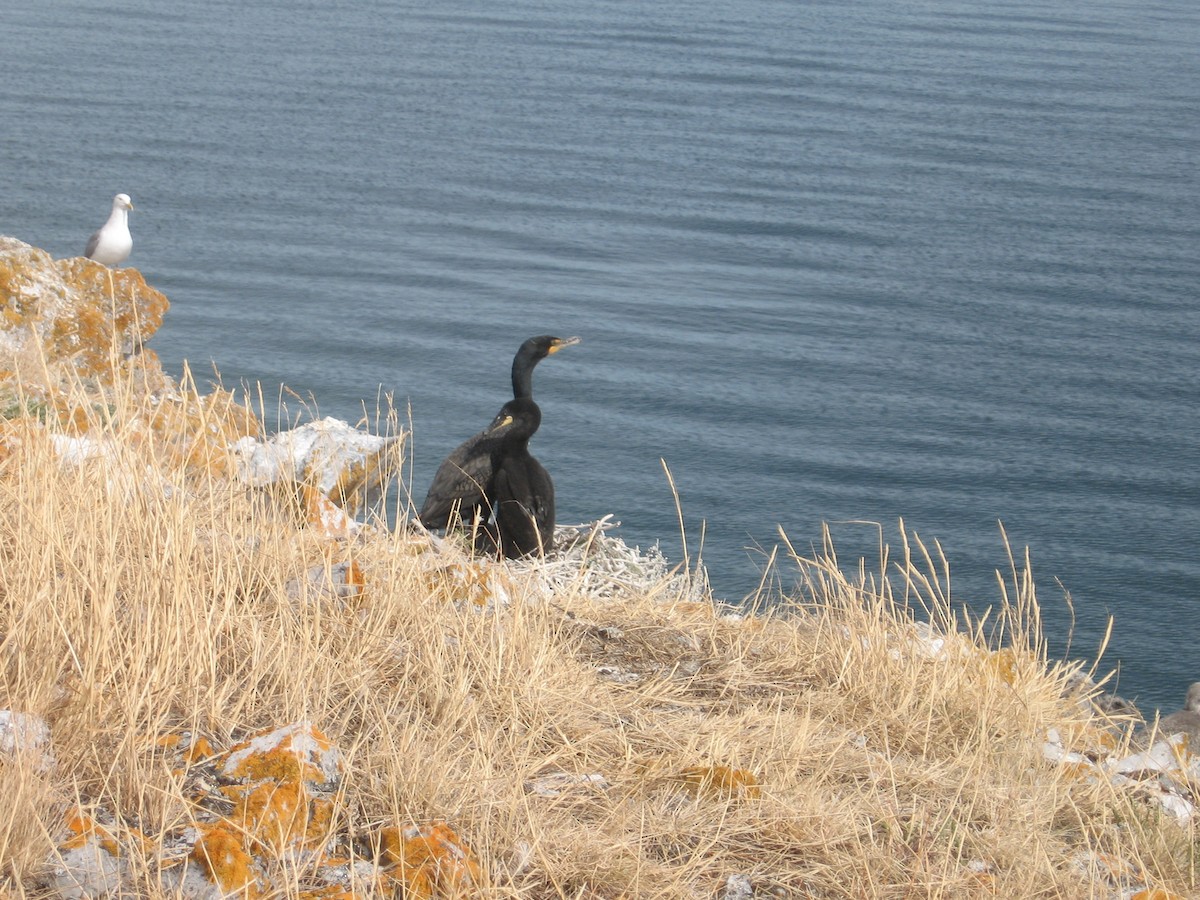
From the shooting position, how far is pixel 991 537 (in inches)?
487

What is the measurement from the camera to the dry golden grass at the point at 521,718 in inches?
109

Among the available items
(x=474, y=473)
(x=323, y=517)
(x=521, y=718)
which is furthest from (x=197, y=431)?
(x=521, y=718)

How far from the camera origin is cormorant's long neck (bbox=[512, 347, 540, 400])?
7609mm

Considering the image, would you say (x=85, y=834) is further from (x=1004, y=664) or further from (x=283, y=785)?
(x=1004, y=664)

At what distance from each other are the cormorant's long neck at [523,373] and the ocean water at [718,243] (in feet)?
10.7

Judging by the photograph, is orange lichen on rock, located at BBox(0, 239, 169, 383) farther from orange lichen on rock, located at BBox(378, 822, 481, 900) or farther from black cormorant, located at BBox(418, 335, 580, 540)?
orange lichen on rock, located at BBox(378, 822, 481, 900)

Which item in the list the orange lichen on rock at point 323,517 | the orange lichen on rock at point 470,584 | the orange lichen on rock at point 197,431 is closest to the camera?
the orange lichen on rock at point 470,584

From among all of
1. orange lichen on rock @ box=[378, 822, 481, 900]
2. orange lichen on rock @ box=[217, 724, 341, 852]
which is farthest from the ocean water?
orange lichen on rock @ box=[378, 822, 481, 900]

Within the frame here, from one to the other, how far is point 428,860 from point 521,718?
0.78 meters

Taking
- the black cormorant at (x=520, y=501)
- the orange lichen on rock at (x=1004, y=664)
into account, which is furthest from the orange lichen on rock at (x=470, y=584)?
the black cormorant at (x=520, y=501)

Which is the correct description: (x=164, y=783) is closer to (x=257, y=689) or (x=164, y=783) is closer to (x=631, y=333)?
(x=257, y=689)

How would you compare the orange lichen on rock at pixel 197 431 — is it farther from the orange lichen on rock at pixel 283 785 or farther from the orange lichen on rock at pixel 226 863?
the orange lichen on rock at pixel 226 863

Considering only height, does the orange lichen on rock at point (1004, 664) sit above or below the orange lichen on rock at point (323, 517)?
below

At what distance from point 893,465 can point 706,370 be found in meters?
2.66
